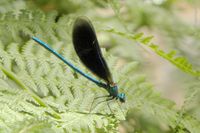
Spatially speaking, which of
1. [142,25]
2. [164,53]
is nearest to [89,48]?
[164,53]

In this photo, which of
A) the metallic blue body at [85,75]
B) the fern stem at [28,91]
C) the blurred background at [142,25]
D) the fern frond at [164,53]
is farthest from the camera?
the blurred background at [142,25]

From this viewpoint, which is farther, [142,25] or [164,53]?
[142,25]

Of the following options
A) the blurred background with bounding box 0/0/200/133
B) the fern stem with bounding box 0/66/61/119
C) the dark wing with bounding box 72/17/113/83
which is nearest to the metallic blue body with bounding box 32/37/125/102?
the dark wing with bounding box 72/17/113/83

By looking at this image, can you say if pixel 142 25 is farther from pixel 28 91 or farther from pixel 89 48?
pixel 28 91

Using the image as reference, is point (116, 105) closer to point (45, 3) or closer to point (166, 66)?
point (45, 3)

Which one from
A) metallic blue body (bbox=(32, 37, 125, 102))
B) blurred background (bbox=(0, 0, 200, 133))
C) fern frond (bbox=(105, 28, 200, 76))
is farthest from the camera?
blurred background (bbox=(0, 0, 200, 133))

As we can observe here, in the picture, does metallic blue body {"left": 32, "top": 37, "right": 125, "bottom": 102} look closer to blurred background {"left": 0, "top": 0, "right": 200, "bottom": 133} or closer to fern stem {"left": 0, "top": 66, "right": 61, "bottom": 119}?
fern stem {"left": 0, "top": 66, "right": 61, "bottom": 119}

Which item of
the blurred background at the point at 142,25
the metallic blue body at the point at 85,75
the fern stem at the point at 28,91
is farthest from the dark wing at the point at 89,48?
the blurred background at the point at 142,25

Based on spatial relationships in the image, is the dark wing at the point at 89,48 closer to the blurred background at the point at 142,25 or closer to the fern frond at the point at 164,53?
the fern frond at the point at 164,53

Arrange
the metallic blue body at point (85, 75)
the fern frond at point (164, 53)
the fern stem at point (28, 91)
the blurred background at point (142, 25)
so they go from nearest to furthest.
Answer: the fern stem at point (28, 91) → the fern frond at point (164, 53) → the metallic blue body at point (85, 75) → the blurred background at point (142, 25)
